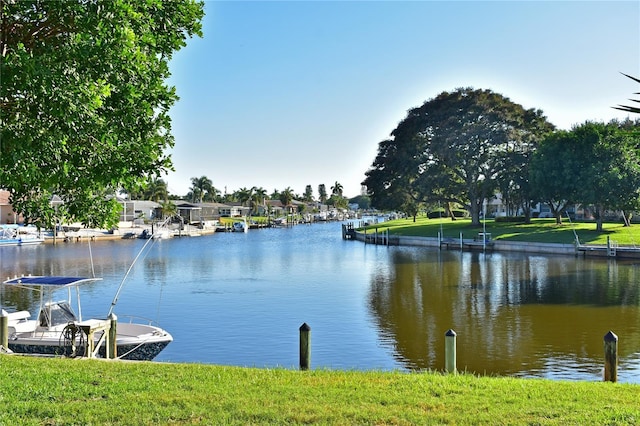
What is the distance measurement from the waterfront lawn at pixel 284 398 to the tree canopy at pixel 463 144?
65.7 meters

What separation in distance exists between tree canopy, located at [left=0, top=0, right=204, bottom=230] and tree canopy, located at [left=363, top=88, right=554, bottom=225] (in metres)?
66.7

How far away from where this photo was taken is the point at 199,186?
189 meters

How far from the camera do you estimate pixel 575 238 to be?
57531 millimetres

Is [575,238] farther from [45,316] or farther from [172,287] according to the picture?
[45,316]

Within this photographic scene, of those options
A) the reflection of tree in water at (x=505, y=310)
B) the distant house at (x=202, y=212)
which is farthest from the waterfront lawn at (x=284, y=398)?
the distant house at (x=202, y=212)

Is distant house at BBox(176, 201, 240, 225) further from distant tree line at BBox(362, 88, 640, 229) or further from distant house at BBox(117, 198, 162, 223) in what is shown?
distant tree line at BBox(362, 88, 640, 229)

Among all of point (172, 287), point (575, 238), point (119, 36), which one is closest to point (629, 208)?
point (575, 238)

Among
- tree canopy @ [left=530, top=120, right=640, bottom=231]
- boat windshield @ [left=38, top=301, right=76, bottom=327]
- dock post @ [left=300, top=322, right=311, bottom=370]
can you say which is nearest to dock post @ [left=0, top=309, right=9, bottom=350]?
boat windshield @ [left=38, top=301, right=76, bottom=327]

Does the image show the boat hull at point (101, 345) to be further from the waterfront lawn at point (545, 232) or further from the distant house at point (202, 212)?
the distant house at point (202, 212)

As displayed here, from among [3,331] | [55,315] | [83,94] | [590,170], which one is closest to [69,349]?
[3,331]

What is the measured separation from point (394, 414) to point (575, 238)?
5346 centimetres

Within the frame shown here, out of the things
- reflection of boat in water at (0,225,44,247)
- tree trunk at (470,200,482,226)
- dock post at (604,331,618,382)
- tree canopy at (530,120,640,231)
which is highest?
tree canopy at (530,120,640,231)

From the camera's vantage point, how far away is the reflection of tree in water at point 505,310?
2077 cm

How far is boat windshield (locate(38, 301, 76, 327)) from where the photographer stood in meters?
19.6
